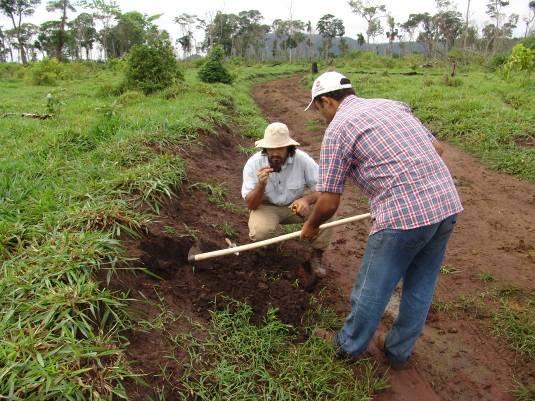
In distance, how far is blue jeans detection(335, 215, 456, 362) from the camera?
2287mm

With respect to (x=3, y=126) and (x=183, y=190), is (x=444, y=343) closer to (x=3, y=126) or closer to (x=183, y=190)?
(x=183, y=190)

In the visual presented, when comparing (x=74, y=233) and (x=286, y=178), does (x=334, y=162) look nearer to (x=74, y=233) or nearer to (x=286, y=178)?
(x=286, y=178)

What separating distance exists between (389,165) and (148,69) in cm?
957

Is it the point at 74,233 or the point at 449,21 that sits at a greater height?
the point at 449,21

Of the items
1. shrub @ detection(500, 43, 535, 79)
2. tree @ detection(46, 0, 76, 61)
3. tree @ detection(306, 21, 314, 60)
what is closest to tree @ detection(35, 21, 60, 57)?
tree @ detection(46, 0, 76, 61)

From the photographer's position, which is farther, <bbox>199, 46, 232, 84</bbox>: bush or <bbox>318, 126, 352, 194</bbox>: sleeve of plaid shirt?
<bbox>199, 46, 232, 84</bbox>: bush

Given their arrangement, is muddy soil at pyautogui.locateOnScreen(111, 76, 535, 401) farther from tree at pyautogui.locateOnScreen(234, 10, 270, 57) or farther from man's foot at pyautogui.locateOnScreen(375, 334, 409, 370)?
tree at pyautogui.locateOnScreen(234, 10, 270, 57)

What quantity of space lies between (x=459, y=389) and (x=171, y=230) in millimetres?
2336

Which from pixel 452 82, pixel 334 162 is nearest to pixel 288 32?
pixel 452 82

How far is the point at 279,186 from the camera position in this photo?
3.79 m

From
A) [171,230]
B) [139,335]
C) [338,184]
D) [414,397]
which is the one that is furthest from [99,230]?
[414,397]

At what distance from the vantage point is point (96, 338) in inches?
86.7

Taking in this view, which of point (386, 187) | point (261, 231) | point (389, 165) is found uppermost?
point (389, 165)

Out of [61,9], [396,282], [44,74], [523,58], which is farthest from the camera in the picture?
[61,9]
